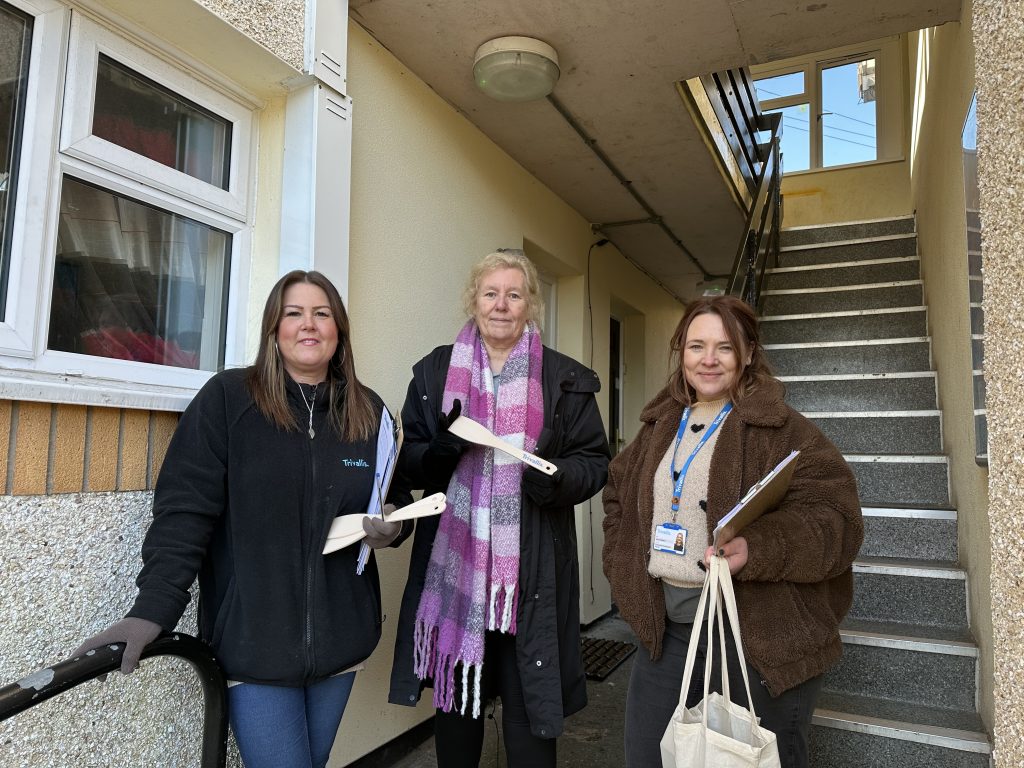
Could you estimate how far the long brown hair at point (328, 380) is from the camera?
1641mm

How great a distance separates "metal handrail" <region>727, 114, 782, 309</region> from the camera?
4141mm

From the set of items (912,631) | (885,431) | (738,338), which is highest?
(738,338)

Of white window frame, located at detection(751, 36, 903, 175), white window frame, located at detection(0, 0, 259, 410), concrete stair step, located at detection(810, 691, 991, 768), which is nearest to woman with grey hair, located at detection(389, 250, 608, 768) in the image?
white window frame, located at detection(0, 0, 259, 410)

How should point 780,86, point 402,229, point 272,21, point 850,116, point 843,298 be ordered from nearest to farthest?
point 272,21, point 402,229, point 843,298, point 850,116, point 780,86

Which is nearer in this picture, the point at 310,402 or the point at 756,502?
the point at 756,502

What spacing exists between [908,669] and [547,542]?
1688 millimetres

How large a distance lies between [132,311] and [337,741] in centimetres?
170

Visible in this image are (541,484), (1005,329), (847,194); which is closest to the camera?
(1005,329)

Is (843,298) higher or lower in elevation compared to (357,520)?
higher

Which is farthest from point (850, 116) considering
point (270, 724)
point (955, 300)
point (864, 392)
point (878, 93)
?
point (270, 724)

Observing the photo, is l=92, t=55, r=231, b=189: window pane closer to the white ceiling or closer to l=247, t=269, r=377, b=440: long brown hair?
l=247, t=269, r=377, b=440: long brown hair

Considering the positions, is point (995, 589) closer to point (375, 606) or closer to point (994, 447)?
Answer: point (994, 447)

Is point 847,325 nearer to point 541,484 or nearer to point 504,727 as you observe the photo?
point 541,484

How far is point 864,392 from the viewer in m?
4.04
